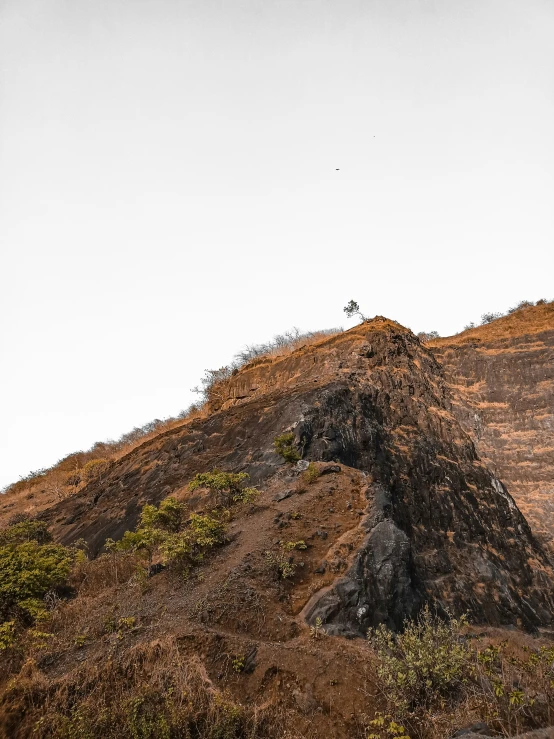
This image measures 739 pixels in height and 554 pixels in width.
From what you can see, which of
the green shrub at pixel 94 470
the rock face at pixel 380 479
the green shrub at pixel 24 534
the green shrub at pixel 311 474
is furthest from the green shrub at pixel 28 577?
the green shrub at pixel 94 470

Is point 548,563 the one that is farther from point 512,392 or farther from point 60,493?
point 60,493

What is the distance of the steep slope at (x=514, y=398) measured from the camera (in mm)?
25406

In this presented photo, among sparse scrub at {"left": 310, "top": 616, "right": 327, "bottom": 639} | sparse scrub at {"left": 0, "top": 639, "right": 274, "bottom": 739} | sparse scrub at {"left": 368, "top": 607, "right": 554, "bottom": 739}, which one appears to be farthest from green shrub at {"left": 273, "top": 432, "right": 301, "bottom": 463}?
sparse scrub at {"left": 368, "top": 607, "right": 554, "bottom": 739}

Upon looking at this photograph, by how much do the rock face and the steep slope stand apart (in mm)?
4830

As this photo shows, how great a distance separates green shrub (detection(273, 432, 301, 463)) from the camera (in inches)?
596

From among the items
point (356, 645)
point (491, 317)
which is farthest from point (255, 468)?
point (491, 317)

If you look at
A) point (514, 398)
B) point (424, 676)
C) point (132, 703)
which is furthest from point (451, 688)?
point (514, 398)

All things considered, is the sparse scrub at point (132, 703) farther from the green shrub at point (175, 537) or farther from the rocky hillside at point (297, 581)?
the green shrub at point (175, 537)

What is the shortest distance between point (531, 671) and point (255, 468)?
35.3ft

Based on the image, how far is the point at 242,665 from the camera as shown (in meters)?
7.20

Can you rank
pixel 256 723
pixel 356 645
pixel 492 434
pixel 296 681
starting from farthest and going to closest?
pixel 492 434 < pixel 356 645 < pixel 296 681 < pixel 256 723

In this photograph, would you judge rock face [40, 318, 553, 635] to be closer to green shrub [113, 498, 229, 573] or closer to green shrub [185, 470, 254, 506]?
green shrub [185, 470, 254, 506]

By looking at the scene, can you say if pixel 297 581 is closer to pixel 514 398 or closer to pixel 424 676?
pixel 424 676

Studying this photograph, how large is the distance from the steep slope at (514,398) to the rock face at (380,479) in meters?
4.83
